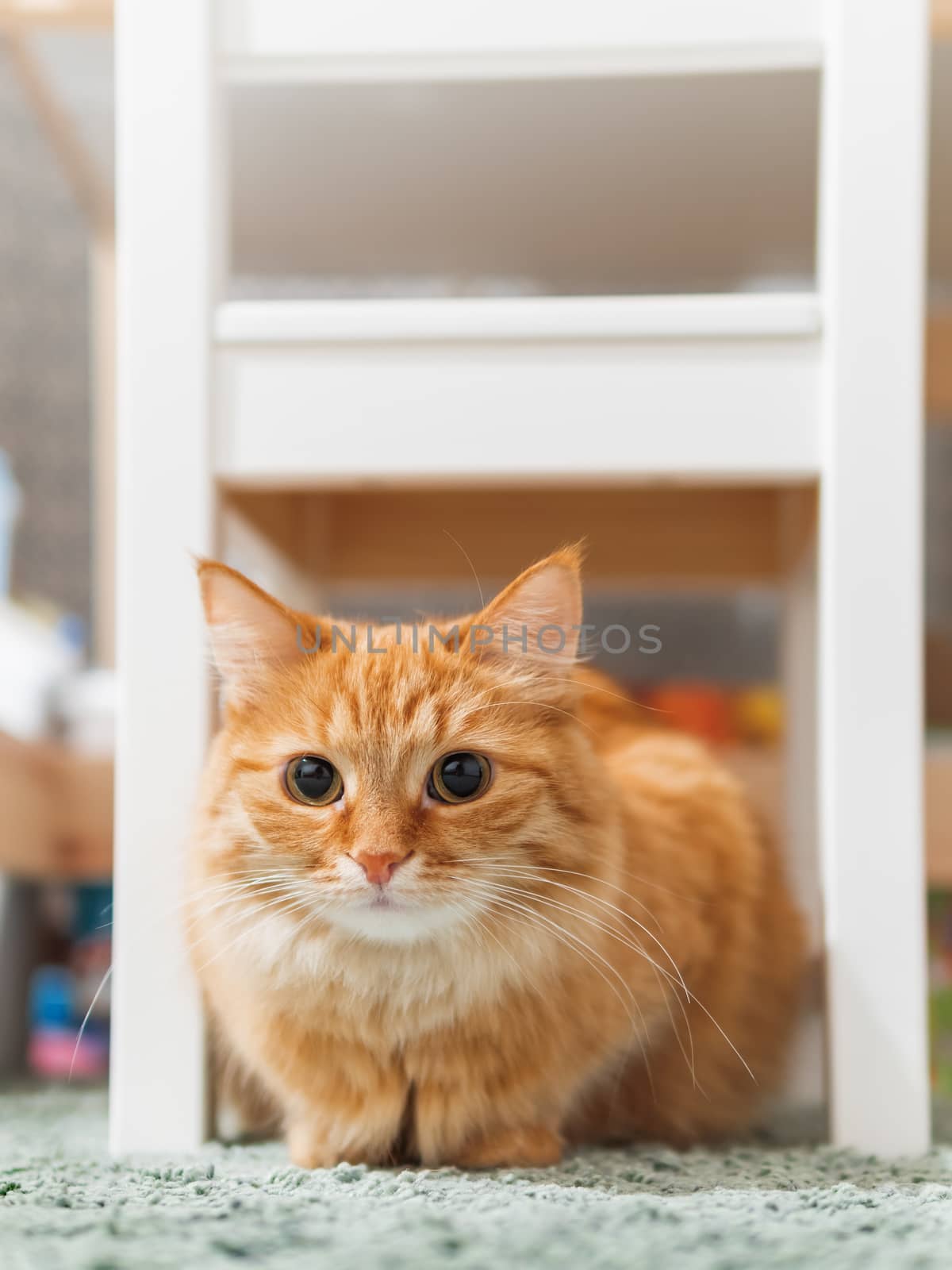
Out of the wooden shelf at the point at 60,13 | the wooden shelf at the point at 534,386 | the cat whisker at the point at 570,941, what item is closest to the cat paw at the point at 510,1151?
the cat whisker at the point at 570,941

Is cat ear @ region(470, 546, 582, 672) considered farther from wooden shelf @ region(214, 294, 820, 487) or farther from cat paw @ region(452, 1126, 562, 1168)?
cat paw @ region(452, 1126, 562, 1168)

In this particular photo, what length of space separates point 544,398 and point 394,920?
1.53 ft

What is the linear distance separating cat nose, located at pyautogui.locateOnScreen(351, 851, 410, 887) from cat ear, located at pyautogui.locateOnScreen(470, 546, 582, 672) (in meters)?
0.20

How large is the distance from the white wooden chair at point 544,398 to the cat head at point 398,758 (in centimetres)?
11

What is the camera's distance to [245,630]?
3.01ft

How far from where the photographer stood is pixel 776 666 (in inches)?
91.0

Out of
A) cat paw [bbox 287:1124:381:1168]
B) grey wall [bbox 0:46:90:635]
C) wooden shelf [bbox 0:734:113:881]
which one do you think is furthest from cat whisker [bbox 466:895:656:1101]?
grey wall [bbox 0:46:90:635]

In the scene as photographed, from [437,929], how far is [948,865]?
912mm

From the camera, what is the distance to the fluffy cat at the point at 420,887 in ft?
2.77

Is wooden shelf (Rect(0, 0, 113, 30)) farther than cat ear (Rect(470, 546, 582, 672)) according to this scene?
Yes

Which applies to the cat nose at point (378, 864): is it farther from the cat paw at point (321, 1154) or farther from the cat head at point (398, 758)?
the cat paw at point (321, 1154)

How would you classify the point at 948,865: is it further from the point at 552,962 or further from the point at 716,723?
the point at 552,962

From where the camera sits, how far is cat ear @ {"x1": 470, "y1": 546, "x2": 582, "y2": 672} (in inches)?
34.6

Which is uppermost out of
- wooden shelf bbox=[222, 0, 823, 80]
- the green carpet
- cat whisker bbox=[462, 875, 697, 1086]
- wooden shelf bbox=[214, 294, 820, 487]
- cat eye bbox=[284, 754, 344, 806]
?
wooden shelf bbox=[222, 0, 823, 80]
